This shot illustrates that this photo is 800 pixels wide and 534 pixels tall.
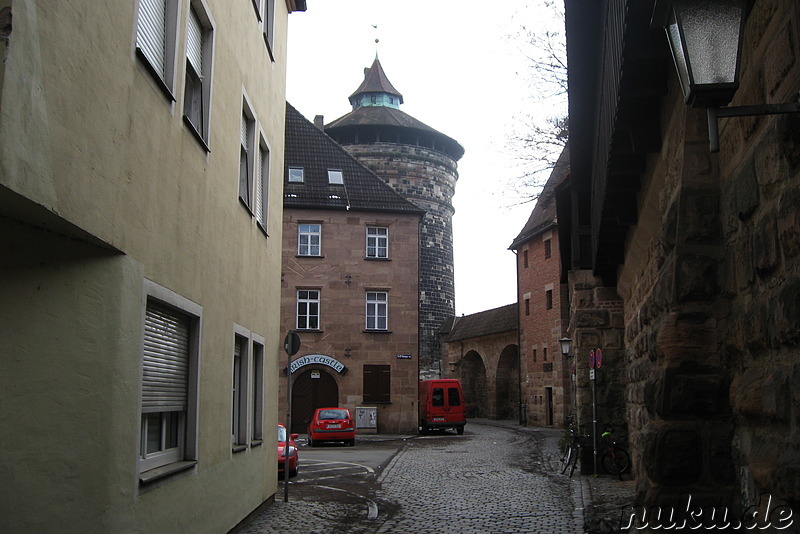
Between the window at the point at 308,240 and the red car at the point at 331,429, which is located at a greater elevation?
the window at the point at 308,240

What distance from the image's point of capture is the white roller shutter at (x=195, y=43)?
25.5ft

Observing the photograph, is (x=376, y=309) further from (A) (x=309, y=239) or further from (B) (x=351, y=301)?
(A) (x=309, y=239)

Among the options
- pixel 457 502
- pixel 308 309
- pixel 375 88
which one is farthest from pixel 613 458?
pixel 375 88

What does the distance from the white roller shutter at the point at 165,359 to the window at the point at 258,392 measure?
3.81 metres

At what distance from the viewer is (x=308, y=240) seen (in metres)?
32.9

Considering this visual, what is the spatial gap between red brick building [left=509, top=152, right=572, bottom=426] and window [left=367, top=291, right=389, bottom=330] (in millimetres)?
7802

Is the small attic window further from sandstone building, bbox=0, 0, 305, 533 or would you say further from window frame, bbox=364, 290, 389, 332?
sandstone building, bbox=0, 0, 305, 533

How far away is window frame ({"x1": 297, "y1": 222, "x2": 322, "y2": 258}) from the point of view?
32750 mm

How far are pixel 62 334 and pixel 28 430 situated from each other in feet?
1.98

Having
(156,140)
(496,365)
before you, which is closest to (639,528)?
(156,140)

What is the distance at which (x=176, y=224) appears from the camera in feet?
23.0

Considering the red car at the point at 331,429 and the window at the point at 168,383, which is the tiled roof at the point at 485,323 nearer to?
the red car at the point at 331,429

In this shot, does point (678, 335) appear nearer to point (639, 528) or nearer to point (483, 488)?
point (639, 528)

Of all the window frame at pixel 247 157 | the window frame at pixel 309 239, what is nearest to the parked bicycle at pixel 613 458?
the window frame at pixel 247 157
